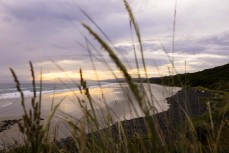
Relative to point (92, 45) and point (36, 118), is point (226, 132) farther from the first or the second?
point (36, 118)

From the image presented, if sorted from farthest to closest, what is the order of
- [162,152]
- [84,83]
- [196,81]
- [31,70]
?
1. [196,81]
2. [162,152]
3. [84,83]
4. [31,70]

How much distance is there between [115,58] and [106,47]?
2.2 inches

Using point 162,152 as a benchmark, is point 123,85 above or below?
above

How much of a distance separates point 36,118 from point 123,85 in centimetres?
105

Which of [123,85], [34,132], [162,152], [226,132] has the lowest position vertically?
[226,132]

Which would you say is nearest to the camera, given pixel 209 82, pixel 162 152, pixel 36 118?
pixel 36 118

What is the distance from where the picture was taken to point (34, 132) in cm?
134

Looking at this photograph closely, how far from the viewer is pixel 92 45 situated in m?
2.28

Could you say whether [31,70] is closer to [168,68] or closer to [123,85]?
[123,85]

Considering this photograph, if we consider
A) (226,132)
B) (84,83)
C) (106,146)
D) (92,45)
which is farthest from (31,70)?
(226,132)

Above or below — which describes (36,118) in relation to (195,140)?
above

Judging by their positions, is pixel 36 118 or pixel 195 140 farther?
pixel 195 140

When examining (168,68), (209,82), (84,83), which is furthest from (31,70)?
(209,82)

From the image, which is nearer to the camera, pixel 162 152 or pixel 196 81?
pixel 162 152
